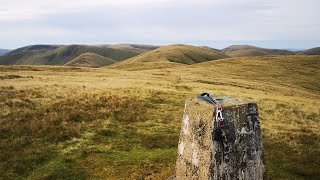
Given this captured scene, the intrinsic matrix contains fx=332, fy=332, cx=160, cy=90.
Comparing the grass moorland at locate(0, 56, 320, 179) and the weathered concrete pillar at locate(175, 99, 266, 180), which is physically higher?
the weathered concrete pillar at locate(175, 99, 266, 180)

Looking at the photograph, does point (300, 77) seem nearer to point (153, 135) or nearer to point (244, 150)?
point (153, 135)

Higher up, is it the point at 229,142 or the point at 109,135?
the point at 229,142

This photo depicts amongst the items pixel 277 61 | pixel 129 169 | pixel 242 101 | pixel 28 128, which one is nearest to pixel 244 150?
pixel 242 101

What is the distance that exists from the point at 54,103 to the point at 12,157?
1131cm

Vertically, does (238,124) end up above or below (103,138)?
above

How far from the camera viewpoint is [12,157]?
1775 cm

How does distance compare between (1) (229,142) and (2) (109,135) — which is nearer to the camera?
(1) (229,142)

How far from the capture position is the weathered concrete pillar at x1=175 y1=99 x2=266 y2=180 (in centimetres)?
838

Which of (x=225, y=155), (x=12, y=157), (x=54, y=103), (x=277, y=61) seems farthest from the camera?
(x=277, y=61)

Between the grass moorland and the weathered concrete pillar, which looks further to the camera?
the grass moorland

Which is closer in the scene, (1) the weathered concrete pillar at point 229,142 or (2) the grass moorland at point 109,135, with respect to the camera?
(1) the weathered concrete pillar at point 229,142

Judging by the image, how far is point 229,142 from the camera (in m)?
8.43

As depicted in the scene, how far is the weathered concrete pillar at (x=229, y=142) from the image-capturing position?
8375mm

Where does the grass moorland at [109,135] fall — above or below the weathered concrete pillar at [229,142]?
below
